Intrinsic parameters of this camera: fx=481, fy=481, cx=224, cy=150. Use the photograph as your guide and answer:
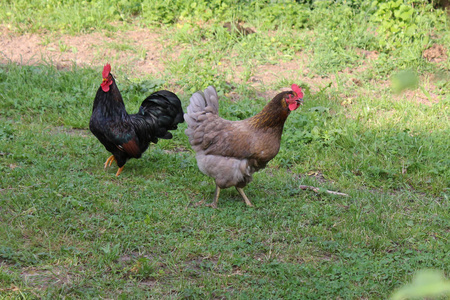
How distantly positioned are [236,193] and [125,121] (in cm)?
154

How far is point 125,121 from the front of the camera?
561 centimetres

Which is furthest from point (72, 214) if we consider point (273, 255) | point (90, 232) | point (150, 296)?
point (273, 255)

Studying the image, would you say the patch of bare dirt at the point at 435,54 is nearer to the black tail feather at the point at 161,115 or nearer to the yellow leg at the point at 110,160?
the black tail feather at the point at 161,115

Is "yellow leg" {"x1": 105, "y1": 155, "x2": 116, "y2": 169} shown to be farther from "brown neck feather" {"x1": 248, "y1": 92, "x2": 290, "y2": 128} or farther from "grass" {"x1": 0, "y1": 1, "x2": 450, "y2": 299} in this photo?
"brown neck feather" {"x1": 248, "y1": 92, "x2": 290, "y2": 128}

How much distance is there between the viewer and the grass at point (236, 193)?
390cm

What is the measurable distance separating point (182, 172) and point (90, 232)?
1.67 meters

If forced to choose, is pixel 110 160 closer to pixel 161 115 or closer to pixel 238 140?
pixel 161 115

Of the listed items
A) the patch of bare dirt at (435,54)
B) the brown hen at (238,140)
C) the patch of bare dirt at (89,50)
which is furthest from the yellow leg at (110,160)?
the patch of bare dirt at (435,54)

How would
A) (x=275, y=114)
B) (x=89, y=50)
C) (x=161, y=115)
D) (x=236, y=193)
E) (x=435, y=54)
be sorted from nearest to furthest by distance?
(x=275, y=114) < (x=236, y=193) < (x=161, y=115) < (x=435, y=54) < (x=89, y=50)

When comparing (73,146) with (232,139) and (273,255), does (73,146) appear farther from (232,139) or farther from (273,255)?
(273,255)

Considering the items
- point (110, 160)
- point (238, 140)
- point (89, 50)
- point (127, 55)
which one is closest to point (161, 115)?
point (110, 160)

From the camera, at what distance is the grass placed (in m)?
3.90

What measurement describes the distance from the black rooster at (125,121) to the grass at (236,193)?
34 cm

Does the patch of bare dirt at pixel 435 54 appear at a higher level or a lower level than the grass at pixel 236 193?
higher
